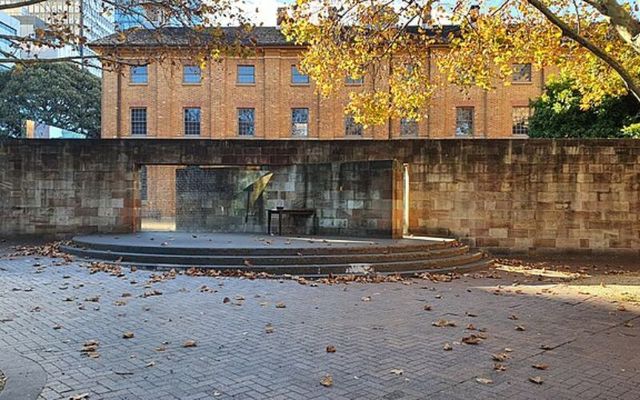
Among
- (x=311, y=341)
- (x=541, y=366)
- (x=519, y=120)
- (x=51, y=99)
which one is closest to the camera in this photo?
(x=541, y=366)

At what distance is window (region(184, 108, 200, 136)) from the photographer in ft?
121

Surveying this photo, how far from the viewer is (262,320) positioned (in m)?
6.69

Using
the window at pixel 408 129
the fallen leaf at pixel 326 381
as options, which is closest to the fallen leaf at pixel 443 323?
the fallen leaf at pixel 326 381

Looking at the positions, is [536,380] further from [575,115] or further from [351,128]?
[351,128]

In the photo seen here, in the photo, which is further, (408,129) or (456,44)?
(408,129)

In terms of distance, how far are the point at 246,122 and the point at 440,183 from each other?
935 inches

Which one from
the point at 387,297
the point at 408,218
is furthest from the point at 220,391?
the point at 408,218

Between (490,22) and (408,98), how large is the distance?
9.15ft

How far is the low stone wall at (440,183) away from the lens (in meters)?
14.5

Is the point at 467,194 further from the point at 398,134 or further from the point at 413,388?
the point at 398,134

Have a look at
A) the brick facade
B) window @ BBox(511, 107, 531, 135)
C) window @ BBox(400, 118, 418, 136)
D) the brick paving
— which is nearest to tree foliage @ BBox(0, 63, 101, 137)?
the brick facade

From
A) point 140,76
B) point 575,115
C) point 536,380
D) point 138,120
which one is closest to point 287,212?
point 536,380

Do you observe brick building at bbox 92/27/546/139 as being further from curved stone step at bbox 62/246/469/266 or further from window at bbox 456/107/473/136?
curved stone step at bbox 62/246/469/266

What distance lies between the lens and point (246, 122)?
36906 mm
